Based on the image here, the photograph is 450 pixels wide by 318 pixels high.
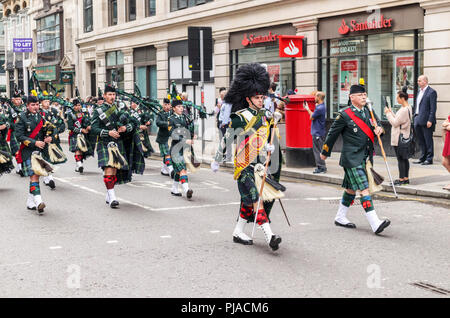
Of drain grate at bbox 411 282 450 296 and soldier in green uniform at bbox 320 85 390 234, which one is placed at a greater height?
soldier in green uniform at bbox 320 85 390 234

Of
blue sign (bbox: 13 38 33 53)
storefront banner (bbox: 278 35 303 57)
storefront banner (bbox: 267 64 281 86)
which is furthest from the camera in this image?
blue sign (bbox: 13 38 33 53)

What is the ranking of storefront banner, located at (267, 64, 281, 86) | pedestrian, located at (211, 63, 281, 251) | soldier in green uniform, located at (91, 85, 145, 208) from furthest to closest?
storefront banner, located at (267, 64, 281, 86) → soldier in green uniform, located at (91, 85, 145, 208) → pedestrian, located at (211, 63, 281, 251)

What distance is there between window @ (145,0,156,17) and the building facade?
0.04m

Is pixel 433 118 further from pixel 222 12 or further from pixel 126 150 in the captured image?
pixel 222 12

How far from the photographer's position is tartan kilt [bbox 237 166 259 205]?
7.08 metres

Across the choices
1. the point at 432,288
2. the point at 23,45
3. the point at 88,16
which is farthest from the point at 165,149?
the point at 88,16

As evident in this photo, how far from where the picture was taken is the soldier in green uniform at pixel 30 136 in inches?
396

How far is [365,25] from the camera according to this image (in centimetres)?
1709

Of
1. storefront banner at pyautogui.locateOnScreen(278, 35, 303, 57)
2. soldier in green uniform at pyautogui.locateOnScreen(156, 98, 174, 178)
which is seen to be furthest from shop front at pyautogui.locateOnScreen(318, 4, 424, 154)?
soldier in green uniform at pyautogui.locateOnScreen(156, 98, 174, 178)

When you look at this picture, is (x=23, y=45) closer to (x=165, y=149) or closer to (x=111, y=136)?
(x=165, y=149)

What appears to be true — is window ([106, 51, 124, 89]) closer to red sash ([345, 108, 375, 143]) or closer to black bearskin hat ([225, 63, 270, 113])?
red sash ([345, 108, 375, 143])

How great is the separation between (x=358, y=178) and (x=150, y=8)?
73.1ft

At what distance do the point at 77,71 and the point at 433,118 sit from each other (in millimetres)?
26165

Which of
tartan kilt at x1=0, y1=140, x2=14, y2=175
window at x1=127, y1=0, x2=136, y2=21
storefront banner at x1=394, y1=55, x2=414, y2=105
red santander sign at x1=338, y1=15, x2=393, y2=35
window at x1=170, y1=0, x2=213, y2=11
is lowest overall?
tartan kilt at x1=0, y1=140, x2=14, y2=175
